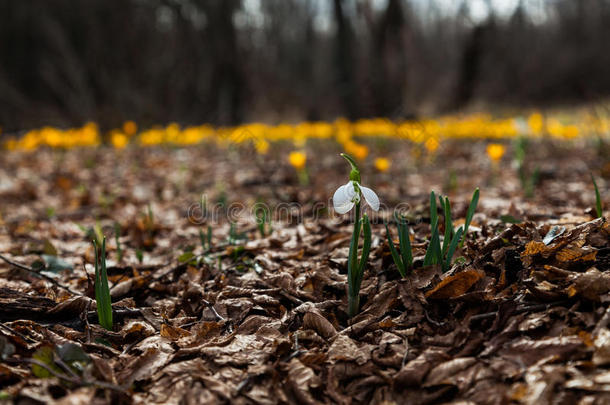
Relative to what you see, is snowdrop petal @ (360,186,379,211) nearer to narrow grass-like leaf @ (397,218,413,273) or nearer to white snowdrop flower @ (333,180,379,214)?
white snowdrop flower @ (333,180,379,214)

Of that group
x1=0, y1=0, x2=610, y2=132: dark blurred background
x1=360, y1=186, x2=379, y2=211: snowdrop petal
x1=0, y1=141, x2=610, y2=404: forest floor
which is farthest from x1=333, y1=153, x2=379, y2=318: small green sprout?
x1=0, y1=0, x2=610, y2=132: dark blurred background

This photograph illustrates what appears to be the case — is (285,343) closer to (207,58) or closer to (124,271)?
(124,271)

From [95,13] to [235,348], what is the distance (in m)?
12.8

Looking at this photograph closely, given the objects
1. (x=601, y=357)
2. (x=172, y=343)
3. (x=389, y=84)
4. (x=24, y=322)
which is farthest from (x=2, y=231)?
(x=389, y=84)

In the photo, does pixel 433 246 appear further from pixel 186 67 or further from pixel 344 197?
pixel 186 67

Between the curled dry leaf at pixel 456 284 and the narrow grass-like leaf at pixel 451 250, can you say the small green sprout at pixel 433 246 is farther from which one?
the curled dry leaf at pixel 456 284

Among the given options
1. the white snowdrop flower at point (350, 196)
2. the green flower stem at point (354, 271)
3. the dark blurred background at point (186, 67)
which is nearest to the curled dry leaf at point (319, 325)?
the green flower stem at point (354, 271)

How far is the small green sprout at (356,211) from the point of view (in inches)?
55.5

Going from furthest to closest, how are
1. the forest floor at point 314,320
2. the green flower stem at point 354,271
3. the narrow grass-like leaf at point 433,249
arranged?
the narrow grass-like leaf at point 433,249 < the green flower stem at point 354,271 < the forest floor at point 314,320

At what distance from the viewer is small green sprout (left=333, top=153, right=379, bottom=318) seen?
1.41 meters

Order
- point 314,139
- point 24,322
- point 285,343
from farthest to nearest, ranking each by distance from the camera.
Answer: point 314,139, point 24,322, point 285,343

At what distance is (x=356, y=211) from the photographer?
151 cm

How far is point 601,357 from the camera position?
46.8 inches

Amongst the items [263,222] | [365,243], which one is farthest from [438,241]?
[263,222]
